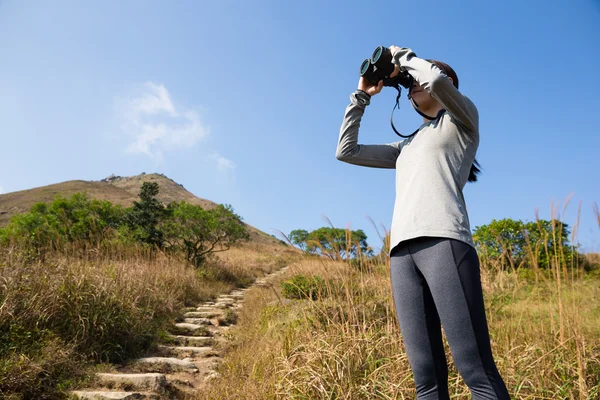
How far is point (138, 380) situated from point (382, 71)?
9.01 feet

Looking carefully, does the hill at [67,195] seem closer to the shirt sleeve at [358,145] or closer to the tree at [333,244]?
the tree at [333,244]

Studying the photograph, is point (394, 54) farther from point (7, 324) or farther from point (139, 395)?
point (7, 324)

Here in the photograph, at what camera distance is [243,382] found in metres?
2.45

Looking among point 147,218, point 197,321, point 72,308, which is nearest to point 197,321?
point 197,321

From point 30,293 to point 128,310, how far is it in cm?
91

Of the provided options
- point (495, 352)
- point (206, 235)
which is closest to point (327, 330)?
point (495, 352)

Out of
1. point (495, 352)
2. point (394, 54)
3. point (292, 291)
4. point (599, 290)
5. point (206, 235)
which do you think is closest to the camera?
point (394, 54)

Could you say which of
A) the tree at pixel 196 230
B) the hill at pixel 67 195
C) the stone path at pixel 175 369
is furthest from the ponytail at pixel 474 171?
the hill at pixel 67 195

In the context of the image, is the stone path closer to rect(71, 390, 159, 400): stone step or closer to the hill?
rect(71, 390, 159, 400): stone step

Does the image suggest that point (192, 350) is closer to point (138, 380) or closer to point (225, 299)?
point (138, 380)

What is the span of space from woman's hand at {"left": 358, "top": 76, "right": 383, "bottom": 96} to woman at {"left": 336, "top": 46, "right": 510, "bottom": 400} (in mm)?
166

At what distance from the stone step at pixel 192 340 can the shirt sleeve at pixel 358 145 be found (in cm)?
331

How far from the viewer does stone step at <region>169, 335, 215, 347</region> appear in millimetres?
3973

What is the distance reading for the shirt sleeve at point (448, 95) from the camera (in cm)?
112
